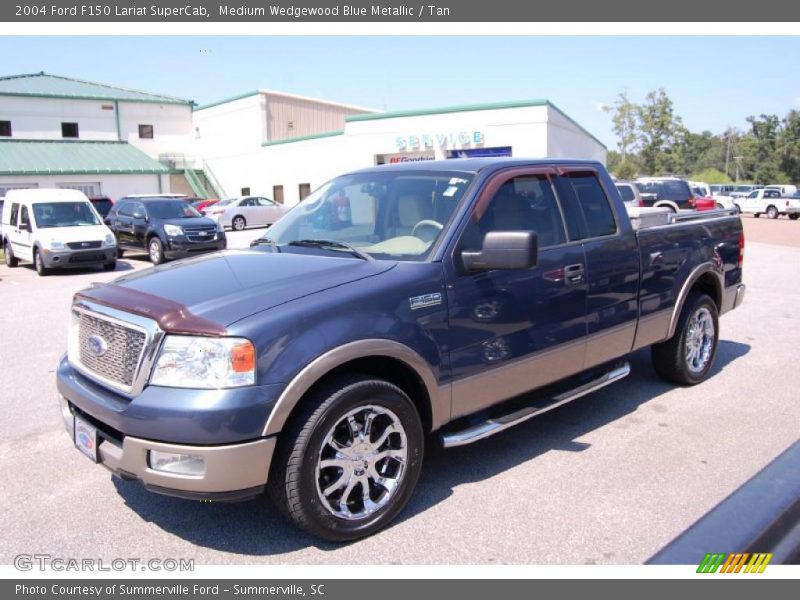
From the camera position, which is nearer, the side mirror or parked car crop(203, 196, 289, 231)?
the side mirror

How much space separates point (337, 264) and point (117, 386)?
131cm

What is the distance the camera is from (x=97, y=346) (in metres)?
3.59

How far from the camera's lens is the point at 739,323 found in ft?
29.8

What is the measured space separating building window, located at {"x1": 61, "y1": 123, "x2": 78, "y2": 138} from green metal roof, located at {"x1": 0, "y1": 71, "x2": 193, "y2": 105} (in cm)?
174

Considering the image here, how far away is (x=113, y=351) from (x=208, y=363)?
706 millimetres

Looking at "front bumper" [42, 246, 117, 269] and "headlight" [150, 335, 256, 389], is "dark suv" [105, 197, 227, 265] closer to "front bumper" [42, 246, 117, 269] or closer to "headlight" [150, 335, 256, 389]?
"front bumper" [42, 246, 117, 269]

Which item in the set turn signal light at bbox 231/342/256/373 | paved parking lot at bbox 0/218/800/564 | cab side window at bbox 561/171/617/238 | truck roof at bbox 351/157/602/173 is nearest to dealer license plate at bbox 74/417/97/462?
paved parking lot at bbox 0/218/800/564

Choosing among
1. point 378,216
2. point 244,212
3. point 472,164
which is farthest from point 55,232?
point 244,212

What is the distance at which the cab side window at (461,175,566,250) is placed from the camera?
13.8 ft

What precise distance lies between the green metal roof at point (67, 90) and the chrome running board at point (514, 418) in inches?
1811

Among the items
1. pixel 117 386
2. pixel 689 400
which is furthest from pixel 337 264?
pixel 689 400

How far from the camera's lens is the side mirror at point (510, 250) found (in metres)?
3.71

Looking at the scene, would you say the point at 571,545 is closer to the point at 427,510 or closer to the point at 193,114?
the point at 427,510

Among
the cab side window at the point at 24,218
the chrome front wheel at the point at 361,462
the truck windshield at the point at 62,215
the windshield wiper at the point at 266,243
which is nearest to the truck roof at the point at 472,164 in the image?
the windshield wiper at the point at 266,243
